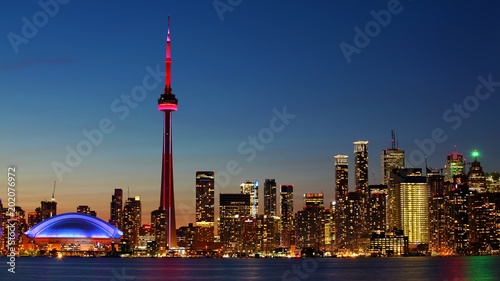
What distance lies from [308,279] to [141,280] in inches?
1170

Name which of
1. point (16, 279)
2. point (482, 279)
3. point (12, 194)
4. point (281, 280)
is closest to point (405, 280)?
point (482, 279)

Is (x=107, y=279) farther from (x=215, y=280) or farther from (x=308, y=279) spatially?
(x=308, y=279)

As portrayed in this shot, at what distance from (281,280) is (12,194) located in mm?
69783

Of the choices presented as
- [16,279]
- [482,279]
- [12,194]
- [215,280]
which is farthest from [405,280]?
[12,194]

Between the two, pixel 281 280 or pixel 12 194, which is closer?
pixel 12 194

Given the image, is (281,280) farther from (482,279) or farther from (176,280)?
(482,279)

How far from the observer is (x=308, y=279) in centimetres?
12775

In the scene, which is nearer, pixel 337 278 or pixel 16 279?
pixel 16 279

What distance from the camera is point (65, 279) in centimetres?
12588

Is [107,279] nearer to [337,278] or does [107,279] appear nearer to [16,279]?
[16,279]

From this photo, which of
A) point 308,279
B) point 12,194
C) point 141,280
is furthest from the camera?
point 308,279

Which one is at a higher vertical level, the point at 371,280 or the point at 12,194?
the point at 12,194

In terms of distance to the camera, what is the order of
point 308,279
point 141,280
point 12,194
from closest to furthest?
point 12,194 → point 141,280 → point 308,279

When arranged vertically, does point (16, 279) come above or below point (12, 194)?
below
